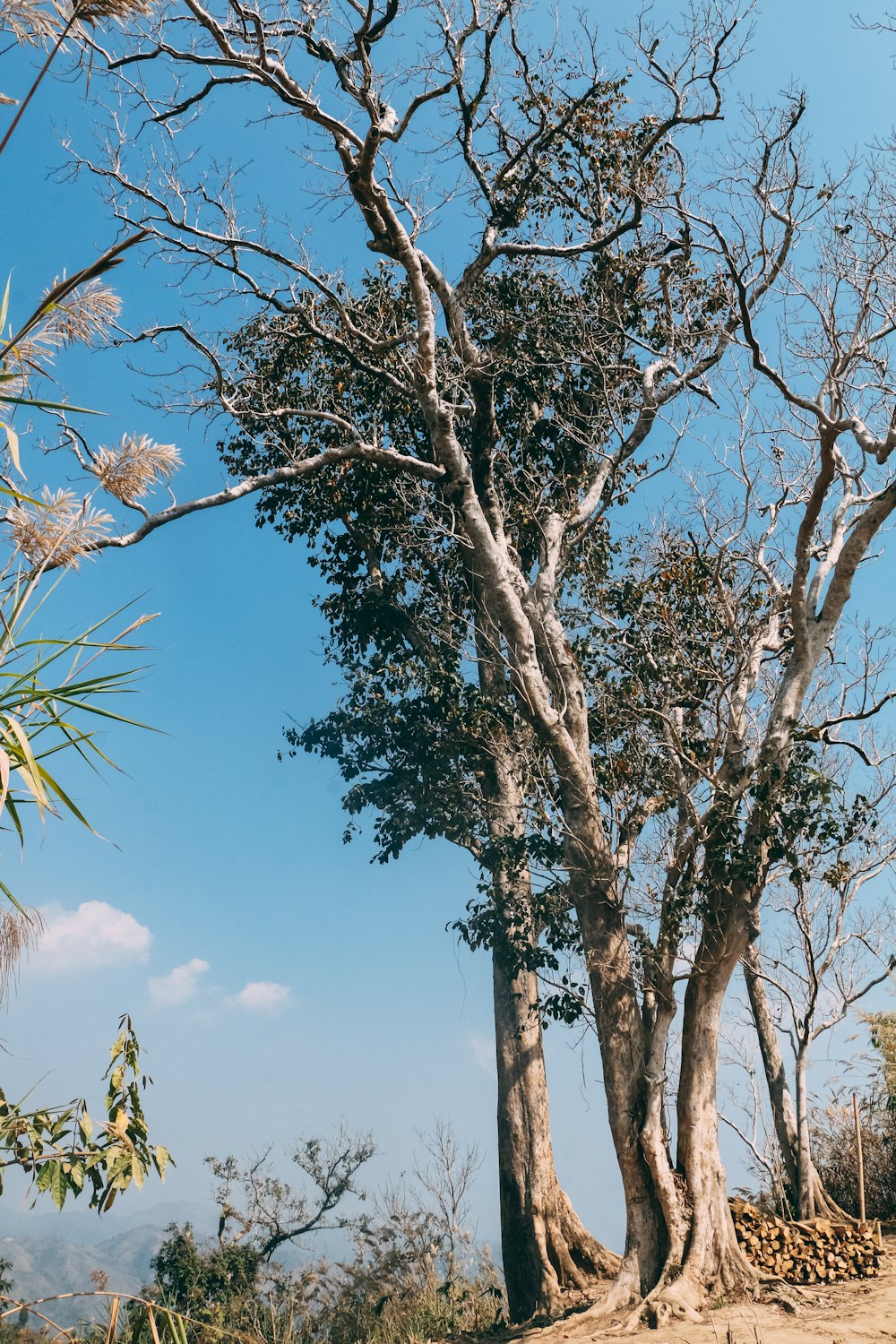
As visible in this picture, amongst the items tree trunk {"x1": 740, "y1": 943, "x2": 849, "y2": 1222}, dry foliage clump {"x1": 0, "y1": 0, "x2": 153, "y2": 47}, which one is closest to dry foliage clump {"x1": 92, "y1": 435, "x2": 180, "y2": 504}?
dry foliage clump {"x1": 0, "y1": 0, "x2": 153, "y2": 47}

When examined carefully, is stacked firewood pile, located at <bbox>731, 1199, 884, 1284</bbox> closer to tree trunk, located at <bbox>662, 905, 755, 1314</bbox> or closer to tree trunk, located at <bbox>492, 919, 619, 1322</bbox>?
tree trunk, located at <bbox>662, 905, 755, 1314</bbox>

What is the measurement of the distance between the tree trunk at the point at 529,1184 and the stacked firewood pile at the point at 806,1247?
166 centimetres

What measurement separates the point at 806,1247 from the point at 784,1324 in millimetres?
1871

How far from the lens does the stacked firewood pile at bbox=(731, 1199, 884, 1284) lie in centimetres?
851

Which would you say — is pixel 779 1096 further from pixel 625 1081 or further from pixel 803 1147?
pixel 625 1081

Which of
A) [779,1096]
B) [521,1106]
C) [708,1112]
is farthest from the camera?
[779,1096]

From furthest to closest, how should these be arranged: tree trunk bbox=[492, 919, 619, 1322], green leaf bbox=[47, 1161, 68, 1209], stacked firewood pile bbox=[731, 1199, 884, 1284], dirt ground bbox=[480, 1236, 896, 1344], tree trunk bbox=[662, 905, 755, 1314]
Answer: tree trunk bbox=[492, 919, 619, 1322], stacked firewood pile bbox=[731, 1199, 884, 1284], tree trunk bbox=[662, 905, 755, 1314], dirt ground bbox=[480, 1236, 896, 1344], green leaf bbox=[47, 1161, 68, 1209]

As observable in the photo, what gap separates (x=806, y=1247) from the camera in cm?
877

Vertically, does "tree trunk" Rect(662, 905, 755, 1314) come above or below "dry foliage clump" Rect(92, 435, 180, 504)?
below

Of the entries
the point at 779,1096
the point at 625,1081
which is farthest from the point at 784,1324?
the point at 779,1096

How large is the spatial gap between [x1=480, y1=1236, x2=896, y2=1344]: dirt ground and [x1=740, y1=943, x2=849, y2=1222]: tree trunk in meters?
1.74

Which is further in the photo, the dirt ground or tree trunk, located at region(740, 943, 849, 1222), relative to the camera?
tree trunk, located at region(740, 943, 849, 1222)

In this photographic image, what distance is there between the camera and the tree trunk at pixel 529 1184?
941 centimetres

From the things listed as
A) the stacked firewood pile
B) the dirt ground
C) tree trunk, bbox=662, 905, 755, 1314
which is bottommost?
the dirt ground
